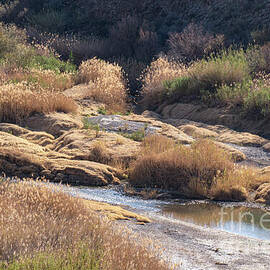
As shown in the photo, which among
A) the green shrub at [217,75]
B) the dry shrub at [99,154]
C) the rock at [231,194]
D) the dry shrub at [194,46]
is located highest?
the dry shrub at [194,46]

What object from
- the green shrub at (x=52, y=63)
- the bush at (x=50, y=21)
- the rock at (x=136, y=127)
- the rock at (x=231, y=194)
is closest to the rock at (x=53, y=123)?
the rock at (x=136, y=127)

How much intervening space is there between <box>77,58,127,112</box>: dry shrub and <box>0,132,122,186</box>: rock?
6444mm

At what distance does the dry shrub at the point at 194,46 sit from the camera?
69.8ft

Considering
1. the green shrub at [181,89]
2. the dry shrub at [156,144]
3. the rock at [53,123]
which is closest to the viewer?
the dry shrub at [156,144]

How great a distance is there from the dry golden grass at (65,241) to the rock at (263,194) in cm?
443

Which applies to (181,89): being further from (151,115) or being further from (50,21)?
(50,21)

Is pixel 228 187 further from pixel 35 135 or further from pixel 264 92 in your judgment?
pixel 264 92

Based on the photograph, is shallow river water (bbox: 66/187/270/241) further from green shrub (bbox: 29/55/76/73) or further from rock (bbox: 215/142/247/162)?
green shrub (bbox: 29/55/76/73)

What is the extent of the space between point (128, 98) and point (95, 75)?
1.52 meters

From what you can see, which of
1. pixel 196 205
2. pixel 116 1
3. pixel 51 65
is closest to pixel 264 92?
pixel 196 205

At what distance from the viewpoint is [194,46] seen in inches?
841

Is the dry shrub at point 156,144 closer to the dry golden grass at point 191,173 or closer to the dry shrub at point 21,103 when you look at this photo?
the dry golden grass at point 191,173

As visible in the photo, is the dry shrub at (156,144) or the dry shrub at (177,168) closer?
the dry shrub at (177,168)

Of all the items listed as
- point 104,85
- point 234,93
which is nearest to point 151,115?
point 104,85
